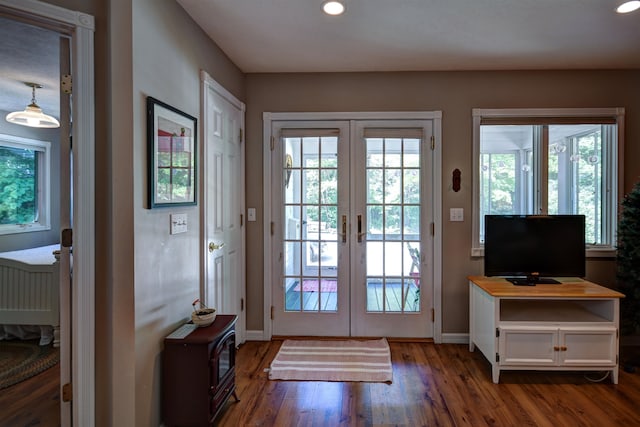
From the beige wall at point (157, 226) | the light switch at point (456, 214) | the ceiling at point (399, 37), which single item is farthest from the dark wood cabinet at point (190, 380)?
the light switch at point (456, 214)

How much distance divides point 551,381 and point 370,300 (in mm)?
1492

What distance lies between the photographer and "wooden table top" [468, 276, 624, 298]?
8.02ft

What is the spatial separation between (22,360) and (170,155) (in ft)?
7.72

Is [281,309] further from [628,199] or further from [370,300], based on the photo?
[628,199]

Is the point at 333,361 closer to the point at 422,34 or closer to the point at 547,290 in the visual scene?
the point at 547,290

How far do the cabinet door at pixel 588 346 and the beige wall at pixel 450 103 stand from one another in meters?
0.83

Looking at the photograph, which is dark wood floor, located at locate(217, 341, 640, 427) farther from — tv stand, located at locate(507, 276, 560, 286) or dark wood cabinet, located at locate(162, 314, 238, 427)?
tv stand, located at locate(507, 276, 560, 286)

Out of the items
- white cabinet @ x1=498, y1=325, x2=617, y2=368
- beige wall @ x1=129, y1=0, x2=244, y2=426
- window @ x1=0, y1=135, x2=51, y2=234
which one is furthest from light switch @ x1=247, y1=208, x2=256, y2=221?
window @ x1=0, y1=135, x2=51, y2=234

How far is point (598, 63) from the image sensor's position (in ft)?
9.70

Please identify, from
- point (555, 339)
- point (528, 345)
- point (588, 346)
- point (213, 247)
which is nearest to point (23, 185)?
point (213, 247)

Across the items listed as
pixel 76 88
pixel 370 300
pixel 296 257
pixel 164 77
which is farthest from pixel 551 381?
pixel 76 88

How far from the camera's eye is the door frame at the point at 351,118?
3.13m

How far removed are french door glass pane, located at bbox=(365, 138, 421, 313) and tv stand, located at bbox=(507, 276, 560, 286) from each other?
2.63ft

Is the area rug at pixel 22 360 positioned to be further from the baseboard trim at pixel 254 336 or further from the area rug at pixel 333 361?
the area rug at pixel 333 361
